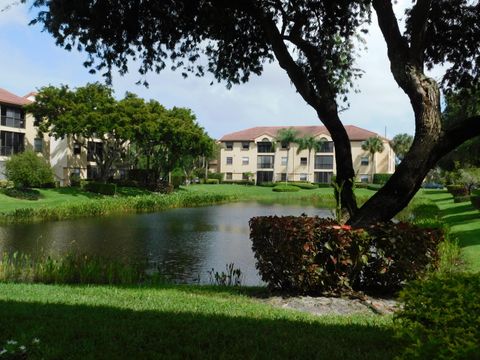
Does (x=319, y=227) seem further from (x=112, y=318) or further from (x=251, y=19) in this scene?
(x=251, y=19)

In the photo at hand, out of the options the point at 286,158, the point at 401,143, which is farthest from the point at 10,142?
the point at 401,143

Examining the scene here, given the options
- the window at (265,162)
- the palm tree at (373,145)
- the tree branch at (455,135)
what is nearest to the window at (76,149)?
the window at (265,162)

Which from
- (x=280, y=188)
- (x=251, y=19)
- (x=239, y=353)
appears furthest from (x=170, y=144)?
(x=239, y=353)

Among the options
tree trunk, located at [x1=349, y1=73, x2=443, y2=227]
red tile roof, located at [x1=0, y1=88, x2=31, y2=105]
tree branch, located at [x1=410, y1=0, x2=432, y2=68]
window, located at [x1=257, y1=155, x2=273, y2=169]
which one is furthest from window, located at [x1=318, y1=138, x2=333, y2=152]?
tree trunk, located at [x1=349, y1=73, x2=443, y2=227]

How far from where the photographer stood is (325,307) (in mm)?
8188

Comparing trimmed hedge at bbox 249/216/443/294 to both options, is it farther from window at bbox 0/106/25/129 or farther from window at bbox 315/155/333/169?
window at bbox 315/155/333/169

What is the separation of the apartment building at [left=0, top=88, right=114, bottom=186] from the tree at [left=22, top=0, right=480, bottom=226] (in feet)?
142

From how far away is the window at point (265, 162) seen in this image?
97.3m

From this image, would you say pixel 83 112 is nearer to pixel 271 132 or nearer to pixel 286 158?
pixel 286 158

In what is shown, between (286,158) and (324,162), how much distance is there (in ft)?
24.4

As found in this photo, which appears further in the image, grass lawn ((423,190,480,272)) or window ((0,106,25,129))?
window ((0,106,25,129))

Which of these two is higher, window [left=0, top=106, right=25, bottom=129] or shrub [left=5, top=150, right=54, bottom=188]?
window [left=0, top=106, right=25, bottom=129]

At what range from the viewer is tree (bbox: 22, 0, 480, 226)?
8961 millimetres

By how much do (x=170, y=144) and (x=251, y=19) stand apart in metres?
46.0
